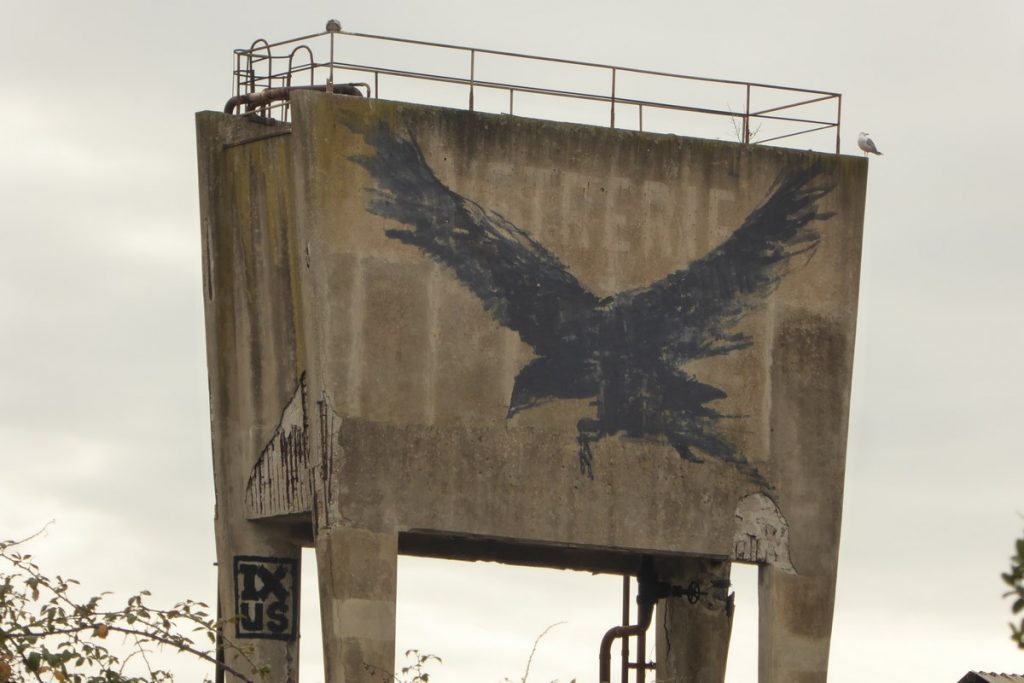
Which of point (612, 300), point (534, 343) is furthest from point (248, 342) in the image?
point (612, 300)

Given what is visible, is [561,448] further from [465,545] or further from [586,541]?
[465,545]

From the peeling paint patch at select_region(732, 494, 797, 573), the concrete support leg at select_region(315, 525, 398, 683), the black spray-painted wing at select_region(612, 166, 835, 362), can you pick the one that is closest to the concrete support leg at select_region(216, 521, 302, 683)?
the concrete support leg at select_region(315, 525, 398, 683)

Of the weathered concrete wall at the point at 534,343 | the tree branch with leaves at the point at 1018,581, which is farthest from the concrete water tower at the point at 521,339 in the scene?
the tree branch with leaves at the point at 1018,581

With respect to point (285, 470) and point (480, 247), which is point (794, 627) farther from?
point (285, 470)

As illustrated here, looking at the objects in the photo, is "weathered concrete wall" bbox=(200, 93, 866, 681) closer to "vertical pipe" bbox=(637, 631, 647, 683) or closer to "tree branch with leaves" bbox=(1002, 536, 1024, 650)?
"vertical pipe" bbox=(637, 631, 647, 683)

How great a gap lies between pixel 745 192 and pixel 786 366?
2.20 m

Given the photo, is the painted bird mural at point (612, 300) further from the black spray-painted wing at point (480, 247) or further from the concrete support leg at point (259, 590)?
the concrete support leg at point (259, 590)

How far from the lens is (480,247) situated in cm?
2989

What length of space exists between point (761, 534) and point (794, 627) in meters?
1.21

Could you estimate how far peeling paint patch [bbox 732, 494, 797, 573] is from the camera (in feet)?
101

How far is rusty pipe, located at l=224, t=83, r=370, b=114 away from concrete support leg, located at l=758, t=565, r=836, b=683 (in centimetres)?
770

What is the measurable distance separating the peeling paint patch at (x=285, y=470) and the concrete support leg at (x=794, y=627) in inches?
228

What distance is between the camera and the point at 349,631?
28906mm

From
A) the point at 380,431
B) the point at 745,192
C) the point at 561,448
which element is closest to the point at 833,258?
the point at 745,192
